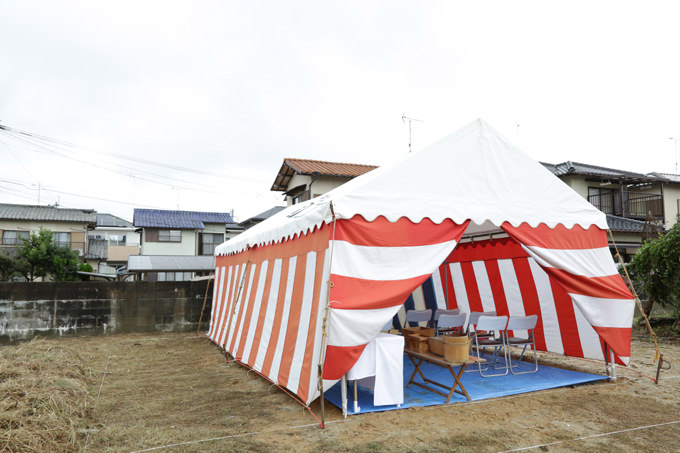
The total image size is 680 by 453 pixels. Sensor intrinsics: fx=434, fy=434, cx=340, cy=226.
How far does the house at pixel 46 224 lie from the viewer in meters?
20.9

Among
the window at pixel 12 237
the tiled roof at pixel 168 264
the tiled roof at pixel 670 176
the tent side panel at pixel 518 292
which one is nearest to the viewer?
the tent side panel at pixel 518 292

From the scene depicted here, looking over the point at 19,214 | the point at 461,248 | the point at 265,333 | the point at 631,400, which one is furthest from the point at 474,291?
the point at 19,214

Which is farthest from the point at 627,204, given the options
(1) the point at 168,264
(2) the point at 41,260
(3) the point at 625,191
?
(2) the point at 41,260

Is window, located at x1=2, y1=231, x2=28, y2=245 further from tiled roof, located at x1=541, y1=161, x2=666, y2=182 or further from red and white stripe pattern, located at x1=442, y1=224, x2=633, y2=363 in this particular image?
tiled roof, located at x1=541, y1=161, x2=666, y2=182

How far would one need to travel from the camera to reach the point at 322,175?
13.7 meters

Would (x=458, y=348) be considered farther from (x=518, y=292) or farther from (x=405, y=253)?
(x=518, y=292)

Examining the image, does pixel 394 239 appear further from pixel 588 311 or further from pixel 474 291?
pixel 474 291

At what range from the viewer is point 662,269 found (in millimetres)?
7340

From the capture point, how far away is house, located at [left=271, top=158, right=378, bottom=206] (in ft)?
44.7

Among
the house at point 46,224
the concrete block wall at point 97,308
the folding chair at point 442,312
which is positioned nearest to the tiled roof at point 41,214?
the house at point 46,224

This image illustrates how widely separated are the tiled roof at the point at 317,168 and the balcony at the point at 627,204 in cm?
894

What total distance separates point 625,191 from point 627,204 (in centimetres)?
50

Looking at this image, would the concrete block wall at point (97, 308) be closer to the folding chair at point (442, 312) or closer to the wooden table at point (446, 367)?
the folding chair at point (442, 312)

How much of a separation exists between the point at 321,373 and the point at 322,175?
10.8 m
